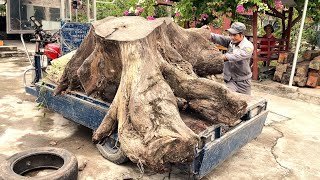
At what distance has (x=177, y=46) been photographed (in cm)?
→ 428

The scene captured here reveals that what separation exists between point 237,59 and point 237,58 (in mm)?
16

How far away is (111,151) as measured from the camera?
4184 mm

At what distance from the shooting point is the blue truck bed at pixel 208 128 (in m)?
3.28

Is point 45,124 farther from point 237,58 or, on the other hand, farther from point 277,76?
point 277,76

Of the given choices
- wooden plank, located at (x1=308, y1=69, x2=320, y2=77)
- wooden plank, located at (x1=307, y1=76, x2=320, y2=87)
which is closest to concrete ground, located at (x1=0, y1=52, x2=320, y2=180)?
wooden plank, located at (x1=307, y1=76, x2=320, y2=87)

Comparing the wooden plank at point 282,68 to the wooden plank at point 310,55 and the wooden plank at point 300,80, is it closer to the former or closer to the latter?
the wooden plank at point 300,80

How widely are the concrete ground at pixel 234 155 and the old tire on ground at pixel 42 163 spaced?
272 mm

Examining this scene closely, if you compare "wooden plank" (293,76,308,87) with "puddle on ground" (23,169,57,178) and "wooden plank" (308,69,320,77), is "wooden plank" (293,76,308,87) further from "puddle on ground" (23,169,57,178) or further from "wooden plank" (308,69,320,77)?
"puddle on ground" (23,169,57,178)

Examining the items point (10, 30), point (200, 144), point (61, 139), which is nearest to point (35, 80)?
point (61, 139)

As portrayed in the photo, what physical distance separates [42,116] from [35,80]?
0.65 metres

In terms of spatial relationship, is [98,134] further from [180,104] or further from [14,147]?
[14,147]

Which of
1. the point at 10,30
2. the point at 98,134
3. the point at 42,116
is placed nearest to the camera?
the point at 98,134

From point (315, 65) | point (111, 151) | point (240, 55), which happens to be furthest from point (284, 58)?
point (111, 151)

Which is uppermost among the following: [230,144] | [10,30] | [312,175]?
[10,30]
